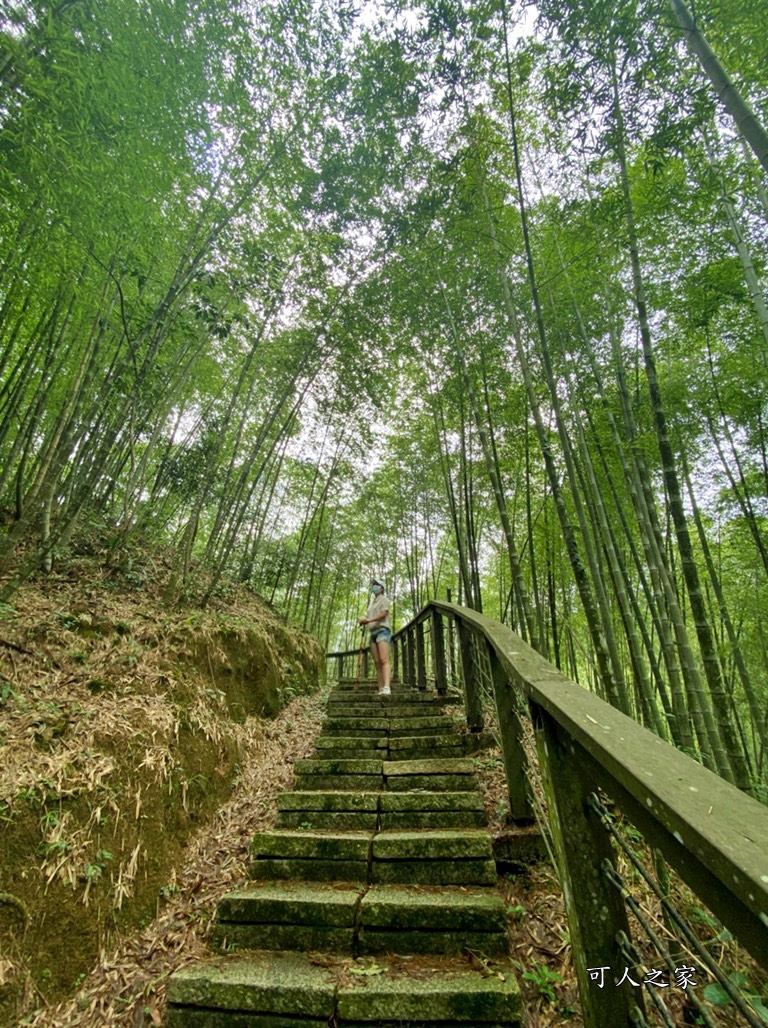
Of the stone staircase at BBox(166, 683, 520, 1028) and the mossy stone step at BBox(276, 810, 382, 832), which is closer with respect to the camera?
the stone staircase at BBox(166, 683, 520, 1028)

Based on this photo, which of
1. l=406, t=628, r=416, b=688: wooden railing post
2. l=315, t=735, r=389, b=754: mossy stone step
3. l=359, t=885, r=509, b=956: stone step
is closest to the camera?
l=359, t=885, r=509, b=956: stone step

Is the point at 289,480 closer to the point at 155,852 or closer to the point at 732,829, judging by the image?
the point at 155,852

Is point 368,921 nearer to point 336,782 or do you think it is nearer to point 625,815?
point 336,782

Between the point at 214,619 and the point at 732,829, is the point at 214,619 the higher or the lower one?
the higher one

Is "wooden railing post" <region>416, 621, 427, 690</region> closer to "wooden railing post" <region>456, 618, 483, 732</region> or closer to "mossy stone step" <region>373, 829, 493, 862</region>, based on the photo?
"wooden railing post" <region>456, 618, 483, 732</region>

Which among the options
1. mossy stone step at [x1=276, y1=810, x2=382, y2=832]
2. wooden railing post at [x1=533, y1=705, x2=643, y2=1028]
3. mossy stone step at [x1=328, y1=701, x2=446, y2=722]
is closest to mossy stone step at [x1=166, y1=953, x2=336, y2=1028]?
mossy stone step at [x1=276, y1=810, x2=382, y2=832]

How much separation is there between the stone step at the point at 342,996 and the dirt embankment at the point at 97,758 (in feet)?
1.58

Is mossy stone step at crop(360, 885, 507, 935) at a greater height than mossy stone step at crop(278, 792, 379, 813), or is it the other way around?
mossy stone step at crop(278, 792, 379, 813)

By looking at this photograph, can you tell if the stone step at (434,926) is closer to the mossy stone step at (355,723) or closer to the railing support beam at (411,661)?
the mossy stone step at (355,723)

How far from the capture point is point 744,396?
510cm

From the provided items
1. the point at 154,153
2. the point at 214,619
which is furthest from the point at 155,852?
the point at 154,153

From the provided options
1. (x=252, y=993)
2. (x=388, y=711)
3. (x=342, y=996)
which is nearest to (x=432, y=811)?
(x=342, y=996)

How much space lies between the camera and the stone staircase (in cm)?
135

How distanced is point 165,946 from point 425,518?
8096 millimetres
